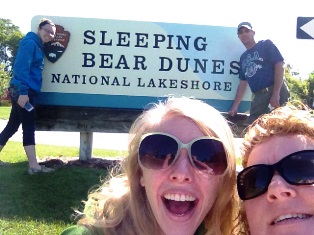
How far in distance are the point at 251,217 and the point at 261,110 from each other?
5007 millimetres

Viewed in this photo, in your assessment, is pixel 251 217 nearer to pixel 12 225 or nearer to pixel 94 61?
pixel 12 225

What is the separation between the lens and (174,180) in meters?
2.06

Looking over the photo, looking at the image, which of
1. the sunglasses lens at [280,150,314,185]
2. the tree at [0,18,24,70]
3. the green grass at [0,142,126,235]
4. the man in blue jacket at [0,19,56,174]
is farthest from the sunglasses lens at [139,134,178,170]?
the tree at [0,18,24,70]

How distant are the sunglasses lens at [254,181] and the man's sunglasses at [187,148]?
0.37 feet

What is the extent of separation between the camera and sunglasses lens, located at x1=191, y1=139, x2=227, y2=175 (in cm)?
205

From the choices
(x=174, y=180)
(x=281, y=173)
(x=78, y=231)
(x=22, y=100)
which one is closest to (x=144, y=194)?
(x=174, y=180)

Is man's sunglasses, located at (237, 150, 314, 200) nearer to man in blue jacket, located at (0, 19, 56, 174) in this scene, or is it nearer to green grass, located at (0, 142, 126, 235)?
green grass, located at (0, 142, 126, 235)

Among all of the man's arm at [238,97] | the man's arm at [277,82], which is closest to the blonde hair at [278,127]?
the man's arm at [277,82]

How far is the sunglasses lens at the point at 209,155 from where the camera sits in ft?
6.72

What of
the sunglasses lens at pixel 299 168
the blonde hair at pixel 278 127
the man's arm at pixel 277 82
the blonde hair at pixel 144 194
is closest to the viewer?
the sunglasses lens at pixel 299 168

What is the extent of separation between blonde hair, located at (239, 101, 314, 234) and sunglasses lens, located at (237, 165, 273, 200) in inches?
5.1

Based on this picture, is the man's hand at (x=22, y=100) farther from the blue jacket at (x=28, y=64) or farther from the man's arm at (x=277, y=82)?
the man's arm at (x=277, y=82)

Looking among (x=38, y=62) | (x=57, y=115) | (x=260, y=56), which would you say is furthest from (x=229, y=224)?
(x=57, y=115)

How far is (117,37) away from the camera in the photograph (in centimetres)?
818
